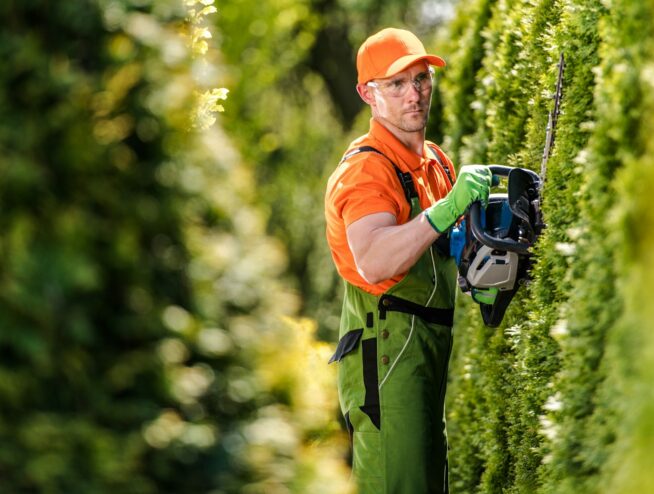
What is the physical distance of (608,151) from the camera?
263cm

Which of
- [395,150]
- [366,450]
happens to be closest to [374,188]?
[395,150]

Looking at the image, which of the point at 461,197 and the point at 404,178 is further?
the point at 404,178

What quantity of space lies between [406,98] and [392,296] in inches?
35.4

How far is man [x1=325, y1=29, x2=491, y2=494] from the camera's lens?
155 inches

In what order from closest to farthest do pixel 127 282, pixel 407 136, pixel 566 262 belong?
pixel 127 282 < pixel 566 262 < pixel 407 136

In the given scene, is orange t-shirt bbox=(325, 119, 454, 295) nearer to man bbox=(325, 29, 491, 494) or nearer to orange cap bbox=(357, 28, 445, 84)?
man bbox=(325, 29, 491, 494)

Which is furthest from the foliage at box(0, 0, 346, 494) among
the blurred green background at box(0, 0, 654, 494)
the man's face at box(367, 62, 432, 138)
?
the man's face at box(367, 62, 432, 138)

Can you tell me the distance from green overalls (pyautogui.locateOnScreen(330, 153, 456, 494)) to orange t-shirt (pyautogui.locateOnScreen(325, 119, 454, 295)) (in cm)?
8

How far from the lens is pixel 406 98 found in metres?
4.28

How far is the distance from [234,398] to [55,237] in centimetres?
57

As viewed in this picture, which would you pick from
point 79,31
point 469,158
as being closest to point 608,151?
point 79,31

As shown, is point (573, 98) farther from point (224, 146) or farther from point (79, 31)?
point (79, 31)

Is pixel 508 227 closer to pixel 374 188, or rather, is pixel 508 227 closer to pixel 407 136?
pixel 374 188

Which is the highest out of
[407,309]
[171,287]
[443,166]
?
[171,287]
